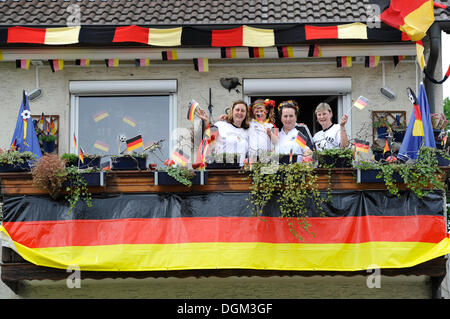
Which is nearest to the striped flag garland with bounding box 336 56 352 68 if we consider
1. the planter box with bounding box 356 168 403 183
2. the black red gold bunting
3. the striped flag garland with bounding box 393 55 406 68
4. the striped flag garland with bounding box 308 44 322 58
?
the striped flag garland with bounding box 308 44 322 58

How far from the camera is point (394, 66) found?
10.5 metres

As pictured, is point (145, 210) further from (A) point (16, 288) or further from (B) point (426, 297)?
(B) point (426, 297)

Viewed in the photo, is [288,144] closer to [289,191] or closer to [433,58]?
[289,191]

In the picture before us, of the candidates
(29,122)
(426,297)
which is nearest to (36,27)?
(29,122)

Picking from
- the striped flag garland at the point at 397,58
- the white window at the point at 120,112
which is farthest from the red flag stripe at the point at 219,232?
the striped flag garland at the point at 397,58

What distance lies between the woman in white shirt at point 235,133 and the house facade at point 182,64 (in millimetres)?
825

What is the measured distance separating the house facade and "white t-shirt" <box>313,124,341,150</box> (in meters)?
1.20

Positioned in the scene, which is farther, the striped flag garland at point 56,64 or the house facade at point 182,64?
the striped flag garland at point 56,64

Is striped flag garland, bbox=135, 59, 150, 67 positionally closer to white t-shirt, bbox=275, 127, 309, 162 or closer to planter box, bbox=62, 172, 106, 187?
planter box, bbox=62, 172, 106, 187

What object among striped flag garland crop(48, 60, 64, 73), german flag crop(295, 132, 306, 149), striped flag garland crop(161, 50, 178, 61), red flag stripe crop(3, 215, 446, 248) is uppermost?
striped flag garland crop(161, 50, 178, 61)

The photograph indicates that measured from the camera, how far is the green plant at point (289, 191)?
841 centimetres

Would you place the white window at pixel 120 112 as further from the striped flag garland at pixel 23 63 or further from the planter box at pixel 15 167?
the planter box at pixel 15 167

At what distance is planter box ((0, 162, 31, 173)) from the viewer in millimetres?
8852
